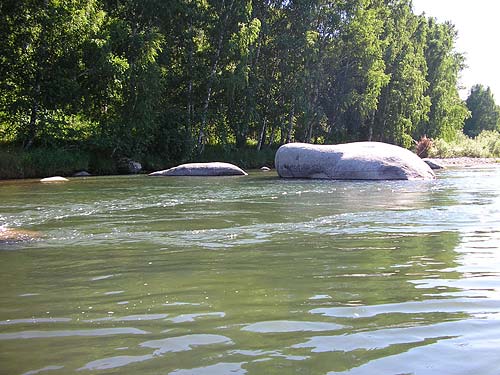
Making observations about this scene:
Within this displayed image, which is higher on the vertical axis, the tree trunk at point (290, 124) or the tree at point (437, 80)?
the tree at point (437, 80)

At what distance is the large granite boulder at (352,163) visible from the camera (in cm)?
1506

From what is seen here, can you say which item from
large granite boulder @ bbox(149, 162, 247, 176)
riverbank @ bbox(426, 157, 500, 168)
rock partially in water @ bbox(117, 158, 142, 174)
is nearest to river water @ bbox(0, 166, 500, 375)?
large granite boulder @ bbox(149, 162, 247, 176)

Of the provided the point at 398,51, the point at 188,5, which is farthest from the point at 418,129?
the point at 188,5

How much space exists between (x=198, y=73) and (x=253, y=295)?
22793mm

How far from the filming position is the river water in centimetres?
235

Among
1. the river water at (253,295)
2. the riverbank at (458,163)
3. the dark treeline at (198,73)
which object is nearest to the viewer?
the river water at (253,295)

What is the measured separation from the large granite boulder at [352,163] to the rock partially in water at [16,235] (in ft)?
34.9

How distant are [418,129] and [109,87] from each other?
111ft

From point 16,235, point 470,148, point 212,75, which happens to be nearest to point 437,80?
point 470,148

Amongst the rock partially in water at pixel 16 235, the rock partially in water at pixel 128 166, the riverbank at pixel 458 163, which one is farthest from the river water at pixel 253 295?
the riverbank at pixel 458 163

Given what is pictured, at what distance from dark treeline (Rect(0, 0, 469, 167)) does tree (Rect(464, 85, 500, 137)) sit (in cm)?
4554

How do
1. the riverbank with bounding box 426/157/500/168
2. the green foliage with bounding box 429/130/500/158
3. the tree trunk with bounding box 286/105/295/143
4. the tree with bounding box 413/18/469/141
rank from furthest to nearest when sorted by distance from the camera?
the tree with bounding box 413/18/469/141
the green foliage with bounding box 429/130/500/158
the tree trunk with bounding box 286/105/295/143
the riverbank with bounding box 426/157/500/168

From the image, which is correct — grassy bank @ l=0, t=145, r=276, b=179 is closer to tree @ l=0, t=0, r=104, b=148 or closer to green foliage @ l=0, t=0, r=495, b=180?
green foliage @ l=0, t=0, r=495, b=180

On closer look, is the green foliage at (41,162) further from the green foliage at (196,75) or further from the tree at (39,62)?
the tree at (39,62)
